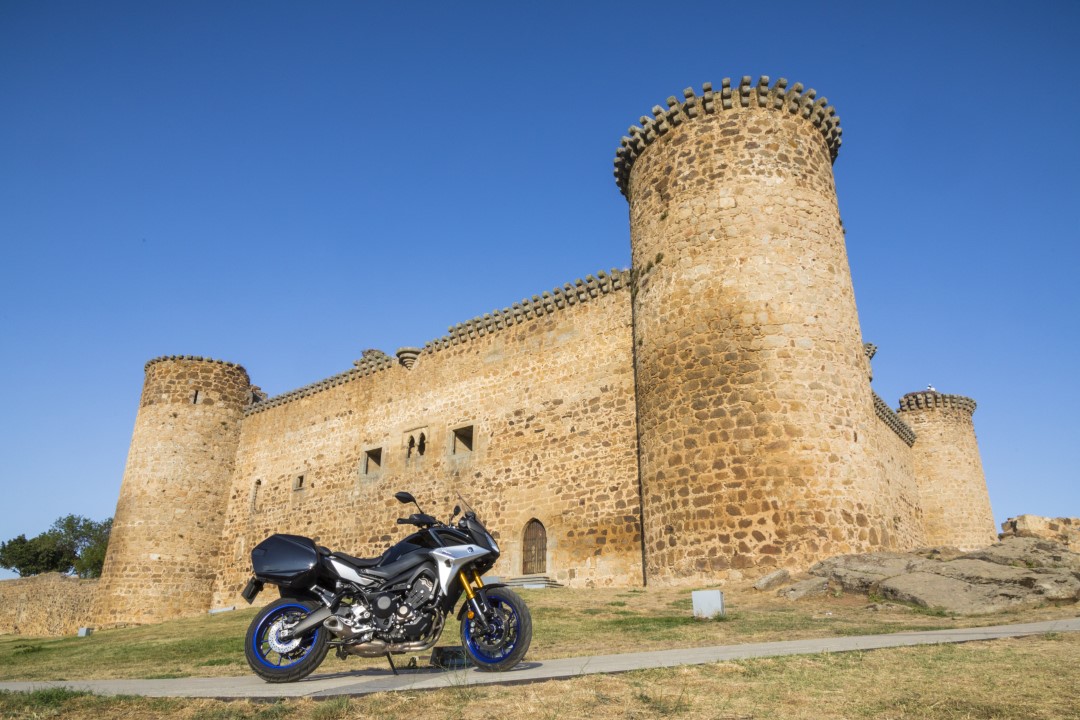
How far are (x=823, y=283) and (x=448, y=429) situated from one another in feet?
33.4

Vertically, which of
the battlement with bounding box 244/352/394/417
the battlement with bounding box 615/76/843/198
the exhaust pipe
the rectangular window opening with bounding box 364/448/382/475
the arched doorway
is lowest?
the exhaust pipe

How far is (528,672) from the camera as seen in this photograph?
4414mm

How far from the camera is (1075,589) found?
8516 millimetres

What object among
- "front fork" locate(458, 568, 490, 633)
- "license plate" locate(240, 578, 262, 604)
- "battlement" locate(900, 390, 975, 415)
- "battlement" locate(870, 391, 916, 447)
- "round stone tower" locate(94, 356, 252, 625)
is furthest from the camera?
"battlement" locate(900, 390, 975, 415)

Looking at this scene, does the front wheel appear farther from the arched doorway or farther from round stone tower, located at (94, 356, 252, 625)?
round stone tower, located at (94, 356, 252, 625)

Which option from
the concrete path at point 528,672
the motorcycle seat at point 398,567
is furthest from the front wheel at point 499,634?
the motorcycle seat at point 398,567

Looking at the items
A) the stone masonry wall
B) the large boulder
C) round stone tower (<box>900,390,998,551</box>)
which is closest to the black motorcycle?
the large boulder

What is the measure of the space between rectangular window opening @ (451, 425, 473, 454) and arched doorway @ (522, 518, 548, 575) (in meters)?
3.18

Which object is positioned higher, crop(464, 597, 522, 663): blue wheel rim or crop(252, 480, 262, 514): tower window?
crop(252, 480, 262, 514): tower window

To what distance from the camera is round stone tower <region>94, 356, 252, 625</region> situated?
896 inches

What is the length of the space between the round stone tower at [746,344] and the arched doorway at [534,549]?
350 cm

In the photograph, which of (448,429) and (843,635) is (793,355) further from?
(448,429)

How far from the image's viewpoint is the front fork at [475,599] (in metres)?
5.12

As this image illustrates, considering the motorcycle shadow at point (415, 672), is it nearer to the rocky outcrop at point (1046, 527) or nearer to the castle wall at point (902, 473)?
the castle wall at point (902, 473)
